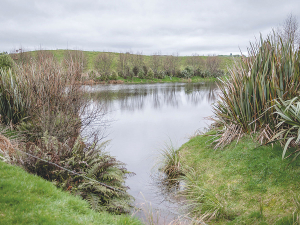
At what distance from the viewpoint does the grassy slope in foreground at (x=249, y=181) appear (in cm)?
452

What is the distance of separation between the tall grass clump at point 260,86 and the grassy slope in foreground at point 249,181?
55cm

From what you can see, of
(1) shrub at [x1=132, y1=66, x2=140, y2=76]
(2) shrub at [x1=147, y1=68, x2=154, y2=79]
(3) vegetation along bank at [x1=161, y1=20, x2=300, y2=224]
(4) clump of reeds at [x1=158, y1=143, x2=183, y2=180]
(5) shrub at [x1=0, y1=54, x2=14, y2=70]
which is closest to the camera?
(3) vegetation along bank at [x1=161, y1=20, x2=300, y2=224]

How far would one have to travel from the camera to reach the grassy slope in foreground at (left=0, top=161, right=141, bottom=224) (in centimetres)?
348

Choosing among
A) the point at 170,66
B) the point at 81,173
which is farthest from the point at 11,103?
the point at 170,66

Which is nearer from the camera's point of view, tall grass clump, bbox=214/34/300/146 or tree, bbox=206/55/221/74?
tall grass clump, bbox=214/34/300/146

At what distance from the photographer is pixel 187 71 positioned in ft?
224

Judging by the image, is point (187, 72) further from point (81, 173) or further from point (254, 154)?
point (81, 173)

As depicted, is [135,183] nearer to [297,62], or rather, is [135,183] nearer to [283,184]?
[283,184]

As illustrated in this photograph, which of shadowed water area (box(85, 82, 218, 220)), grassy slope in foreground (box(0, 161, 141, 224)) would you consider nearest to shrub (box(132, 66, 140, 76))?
shadowed water area (box(85, 82, 218, 220))

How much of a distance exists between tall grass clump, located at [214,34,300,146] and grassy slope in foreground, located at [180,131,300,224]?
Result: 55 centimetres

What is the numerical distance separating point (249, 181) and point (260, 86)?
108 inches

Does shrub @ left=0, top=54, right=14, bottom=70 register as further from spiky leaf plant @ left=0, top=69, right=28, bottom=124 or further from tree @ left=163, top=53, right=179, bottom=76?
tree @ left=163, top=53, right=179, bottom=76

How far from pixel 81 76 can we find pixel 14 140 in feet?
10.6

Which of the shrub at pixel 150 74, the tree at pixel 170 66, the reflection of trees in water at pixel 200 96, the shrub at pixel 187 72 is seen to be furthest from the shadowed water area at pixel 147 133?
the tree at pixel 170 66
